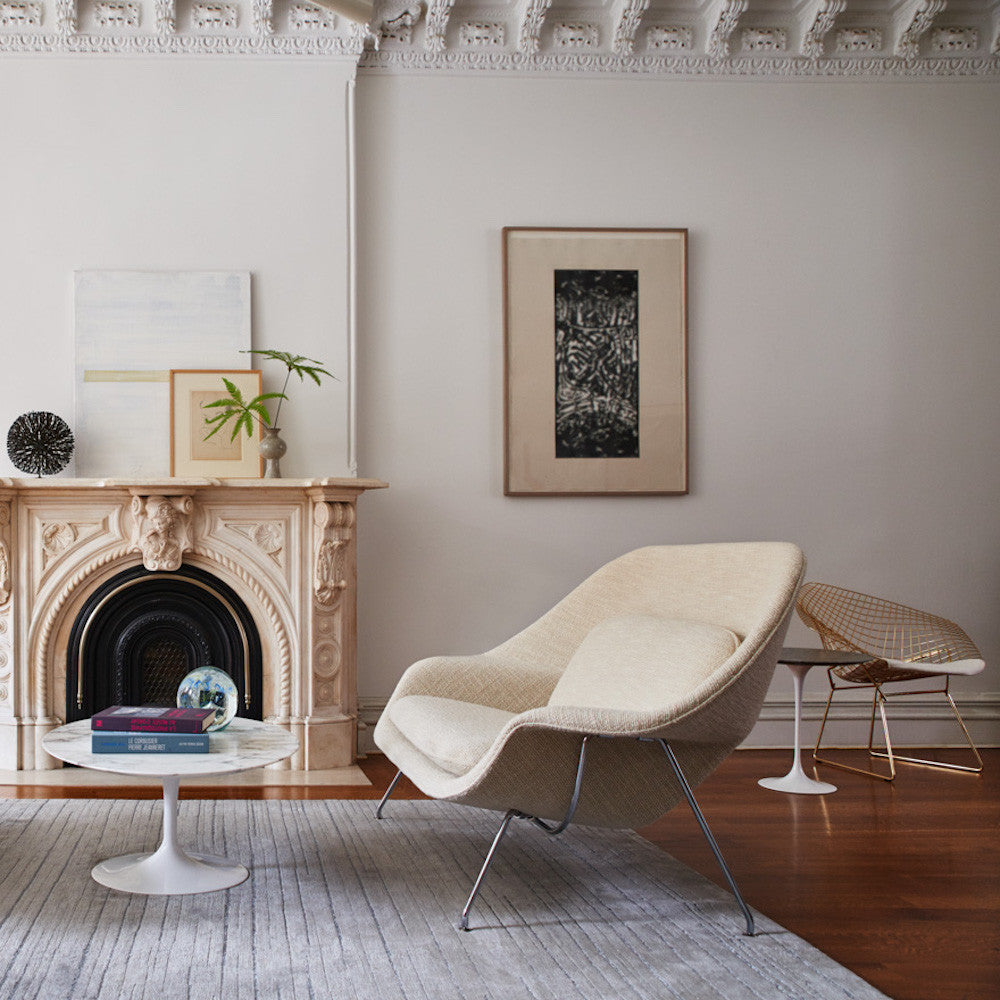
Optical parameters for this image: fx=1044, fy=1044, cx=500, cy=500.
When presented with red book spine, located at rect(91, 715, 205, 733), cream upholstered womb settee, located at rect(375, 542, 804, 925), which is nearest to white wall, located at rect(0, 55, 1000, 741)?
cream upholstered womb settee, located at rect(375, 542, 804, 925)

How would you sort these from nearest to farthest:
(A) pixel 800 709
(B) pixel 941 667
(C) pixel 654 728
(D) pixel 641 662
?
1. (C) pixel 654 728
2. (D) pixel 641 662
3. (A) pixel 800 709
4. (B) pixel 941 667

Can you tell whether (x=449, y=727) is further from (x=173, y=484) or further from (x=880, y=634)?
(x=880, y=634)

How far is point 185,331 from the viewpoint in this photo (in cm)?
462

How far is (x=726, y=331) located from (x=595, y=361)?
0.65 m

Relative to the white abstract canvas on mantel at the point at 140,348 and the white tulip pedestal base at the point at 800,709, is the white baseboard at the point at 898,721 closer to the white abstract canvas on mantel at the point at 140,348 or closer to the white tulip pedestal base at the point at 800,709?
the white tulip pedestal base at the point at 800,709

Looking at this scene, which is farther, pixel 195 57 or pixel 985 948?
pixel 195 57

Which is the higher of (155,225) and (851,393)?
(155,225)

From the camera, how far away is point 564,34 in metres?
4.88

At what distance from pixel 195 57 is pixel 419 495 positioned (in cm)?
220

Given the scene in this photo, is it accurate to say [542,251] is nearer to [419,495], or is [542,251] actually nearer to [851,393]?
[419,495]

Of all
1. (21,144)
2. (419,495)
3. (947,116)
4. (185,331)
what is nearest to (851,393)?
(947,116)

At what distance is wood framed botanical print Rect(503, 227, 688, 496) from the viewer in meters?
4.84

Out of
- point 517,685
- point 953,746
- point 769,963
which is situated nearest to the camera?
point 769,963

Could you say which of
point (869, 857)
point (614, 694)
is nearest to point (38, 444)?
point (614, 694)
